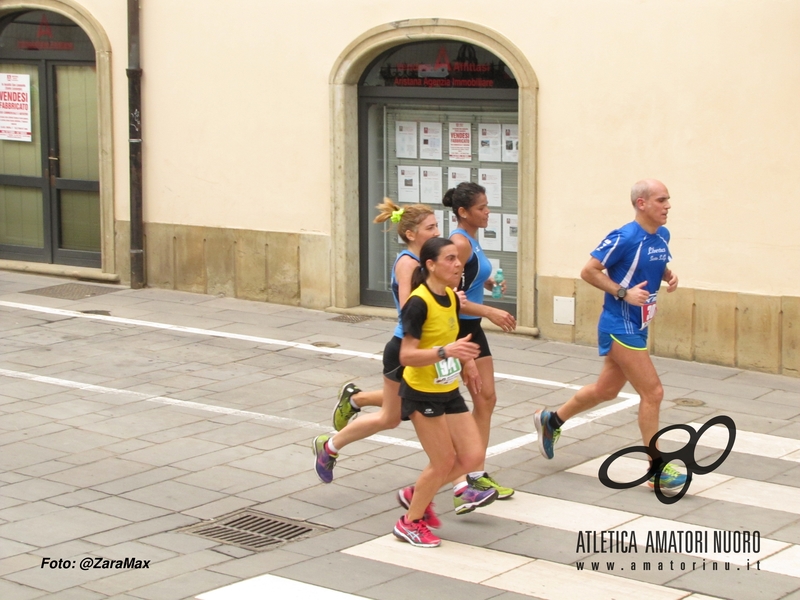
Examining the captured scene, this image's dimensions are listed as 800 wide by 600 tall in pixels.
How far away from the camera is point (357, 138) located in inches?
509

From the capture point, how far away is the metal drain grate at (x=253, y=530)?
21.2 feet

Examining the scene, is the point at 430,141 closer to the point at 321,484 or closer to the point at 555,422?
the point at 555,422

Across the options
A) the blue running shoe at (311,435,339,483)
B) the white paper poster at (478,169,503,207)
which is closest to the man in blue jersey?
the blue running shoe at (311,435,339,483)

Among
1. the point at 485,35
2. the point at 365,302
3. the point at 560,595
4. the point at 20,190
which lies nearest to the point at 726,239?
the point at 485,35

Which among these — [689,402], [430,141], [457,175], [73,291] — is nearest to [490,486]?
[689,402]

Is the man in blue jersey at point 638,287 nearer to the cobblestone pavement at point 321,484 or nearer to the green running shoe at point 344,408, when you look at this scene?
the cobblestone pavement at point 321,484

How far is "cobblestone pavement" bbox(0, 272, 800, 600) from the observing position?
5.93m

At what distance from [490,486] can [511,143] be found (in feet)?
19.7

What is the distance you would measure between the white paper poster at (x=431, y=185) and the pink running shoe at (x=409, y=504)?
6183 millimetres

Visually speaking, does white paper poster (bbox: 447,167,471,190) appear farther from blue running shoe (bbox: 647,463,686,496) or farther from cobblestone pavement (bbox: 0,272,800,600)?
blue running shoe (bbox: 647,463,686,496)

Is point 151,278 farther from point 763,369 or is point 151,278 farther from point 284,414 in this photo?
point 763,369

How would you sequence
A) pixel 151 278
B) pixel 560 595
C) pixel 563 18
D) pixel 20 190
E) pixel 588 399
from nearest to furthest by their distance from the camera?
pixel 560 595 → pixel 588 399 → pixel 563 18 → pixel 151 278 → pixel 20 190

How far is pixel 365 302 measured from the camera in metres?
13.2

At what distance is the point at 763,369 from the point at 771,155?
1810mm
